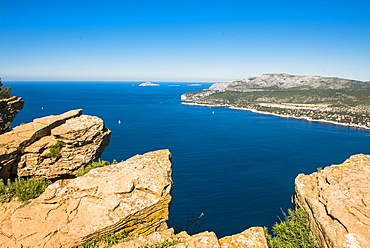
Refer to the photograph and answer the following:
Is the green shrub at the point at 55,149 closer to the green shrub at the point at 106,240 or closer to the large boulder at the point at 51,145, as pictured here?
the large boulder at the point at 51,145

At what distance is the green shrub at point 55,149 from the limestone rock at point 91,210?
393 centimetres

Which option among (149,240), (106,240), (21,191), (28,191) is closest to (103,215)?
(106,240)

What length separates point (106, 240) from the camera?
28.3 ft

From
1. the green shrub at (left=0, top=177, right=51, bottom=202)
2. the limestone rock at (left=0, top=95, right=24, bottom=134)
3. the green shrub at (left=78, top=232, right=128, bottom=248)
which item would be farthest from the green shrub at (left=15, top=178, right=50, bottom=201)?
the limestone rock at (left=0, top=95, right=24, bottom=134)

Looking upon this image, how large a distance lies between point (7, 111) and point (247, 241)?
741 inches

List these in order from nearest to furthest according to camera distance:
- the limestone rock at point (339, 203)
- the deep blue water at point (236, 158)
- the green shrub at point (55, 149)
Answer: the limestone rock at point (339, 203)
the green shrub at point (55, 149)
the deep blue water at point (236, 158)

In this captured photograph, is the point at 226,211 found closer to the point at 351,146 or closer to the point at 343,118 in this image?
the point at 351,146

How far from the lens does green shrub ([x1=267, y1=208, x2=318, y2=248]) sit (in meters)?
9.82

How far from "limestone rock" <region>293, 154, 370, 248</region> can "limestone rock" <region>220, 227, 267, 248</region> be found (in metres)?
2.45

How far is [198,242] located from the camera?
8117 mm

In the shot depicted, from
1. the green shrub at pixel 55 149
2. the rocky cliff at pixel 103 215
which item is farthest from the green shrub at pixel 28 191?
the green shrub at pixel 55 149

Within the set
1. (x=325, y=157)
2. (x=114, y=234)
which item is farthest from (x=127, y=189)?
(x=325, y=157)

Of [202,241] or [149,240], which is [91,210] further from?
[202,241]

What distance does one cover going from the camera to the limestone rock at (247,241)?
837 centimetres
